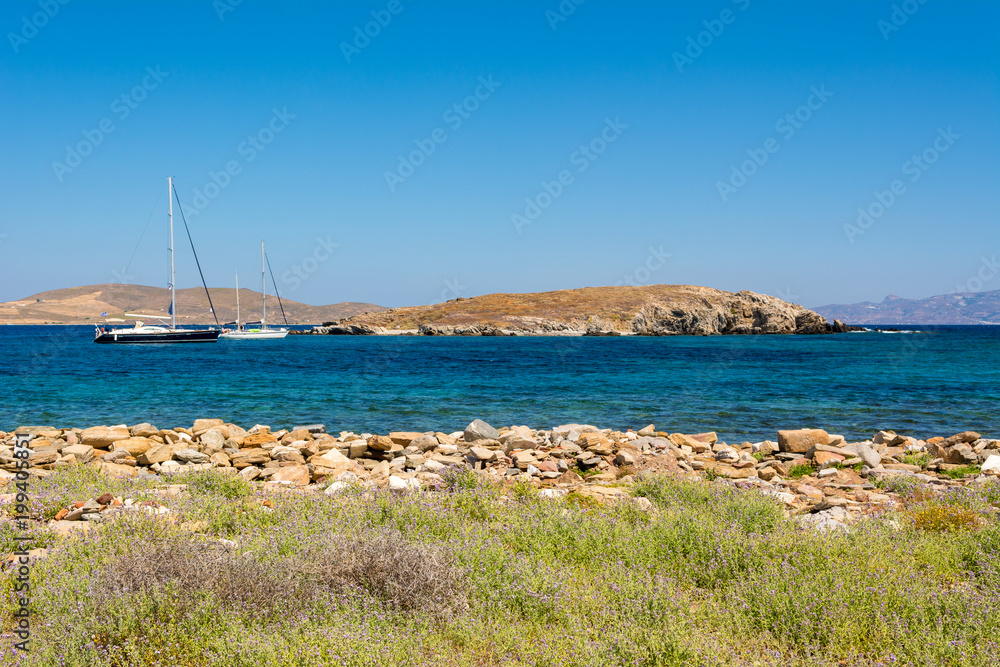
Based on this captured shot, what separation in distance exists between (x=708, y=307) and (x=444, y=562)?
439ft

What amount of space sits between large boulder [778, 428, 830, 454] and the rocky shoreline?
0.03 metres

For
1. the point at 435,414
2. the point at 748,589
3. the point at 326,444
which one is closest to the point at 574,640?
the point at 748,589

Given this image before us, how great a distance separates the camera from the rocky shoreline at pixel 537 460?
376 inches

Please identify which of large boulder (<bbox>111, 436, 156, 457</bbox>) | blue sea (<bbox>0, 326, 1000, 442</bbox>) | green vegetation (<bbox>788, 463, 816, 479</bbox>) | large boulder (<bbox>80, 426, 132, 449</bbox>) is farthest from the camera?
blue sea (<bbox>0, 326, 1000, 442</bbox>)

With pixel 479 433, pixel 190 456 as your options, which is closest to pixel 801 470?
pixel 479 433

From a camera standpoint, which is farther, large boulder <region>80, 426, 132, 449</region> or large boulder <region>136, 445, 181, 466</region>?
large boulder <region>80, 426, 132, 449</region>

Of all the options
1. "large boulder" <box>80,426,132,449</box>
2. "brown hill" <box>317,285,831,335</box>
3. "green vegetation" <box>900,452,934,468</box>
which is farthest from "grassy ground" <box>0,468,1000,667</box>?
"brown hill" <box>317,285,831,335</box>

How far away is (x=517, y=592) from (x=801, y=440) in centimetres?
1196

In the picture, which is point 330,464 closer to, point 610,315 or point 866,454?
point 866,454

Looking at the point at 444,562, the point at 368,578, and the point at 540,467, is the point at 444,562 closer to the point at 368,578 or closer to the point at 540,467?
the point at 368,578

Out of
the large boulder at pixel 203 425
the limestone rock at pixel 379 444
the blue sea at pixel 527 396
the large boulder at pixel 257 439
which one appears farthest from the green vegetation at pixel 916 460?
→ the large boulder at pixel 203 425

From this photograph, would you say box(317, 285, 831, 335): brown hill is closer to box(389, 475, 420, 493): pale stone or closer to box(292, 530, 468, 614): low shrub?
box(389, 475, 420, 493): pale stone

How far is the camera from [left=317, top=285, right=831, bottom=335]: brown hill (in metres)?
120

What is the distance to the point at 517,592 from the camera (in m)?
4.71
